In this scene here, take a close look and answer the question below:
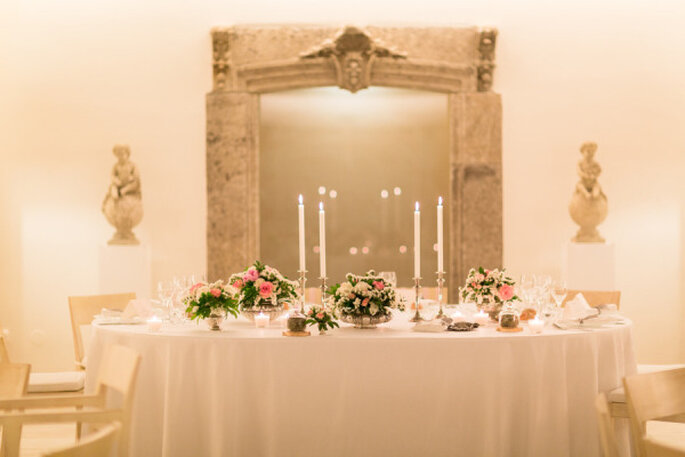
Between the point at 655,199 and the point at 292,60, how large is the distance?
3281 millimetres

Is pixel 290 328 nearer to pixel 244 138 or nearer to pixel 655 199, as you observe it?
pixel 244 138

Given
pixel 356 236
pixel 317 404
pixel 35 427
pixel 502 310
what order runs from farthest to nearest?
pixel 356 236, pixel 35 427, pixel 502 310, pixel 317 404

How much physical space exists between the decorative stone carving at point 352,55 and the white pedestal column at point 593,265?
7.07 feet

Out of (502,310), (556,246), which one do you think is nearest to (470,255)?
(556,246)

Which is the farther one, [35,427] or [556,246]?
[556,246]

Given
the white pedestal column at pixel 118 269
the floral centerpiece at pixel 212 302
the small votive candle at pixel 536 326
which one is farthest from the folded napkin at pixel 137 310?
the white pedestal column at pixel 118 269

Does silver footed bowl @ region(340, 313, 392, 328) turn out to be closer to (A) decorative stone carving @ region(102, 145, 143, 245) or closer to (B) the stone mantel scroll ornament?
(A) decorative stone carving @ region(102, 145, 143, 245)

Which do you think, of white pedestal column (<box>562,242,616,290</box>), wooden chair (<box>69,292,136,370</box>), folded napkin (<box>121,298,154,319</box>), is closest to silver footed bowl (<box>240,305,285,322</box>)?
folded napkin (<box>121,298,154,319</box>)

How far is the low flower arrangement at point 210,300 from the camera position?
3.23 m

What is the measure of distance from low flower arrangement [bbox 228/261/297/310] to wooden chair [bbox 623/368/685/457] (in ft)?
5.34

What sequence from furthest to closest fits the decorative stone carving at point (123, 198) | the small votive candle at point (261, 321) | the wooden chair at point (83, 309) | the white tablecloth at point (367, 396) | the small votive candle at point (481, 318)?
the decorative stone carving at point (123, 198) → the wooden chair at point (83, 309) → the small votive candle at point (481, 318) → the small votive candle at point (261, 321) → the white tablecloth at point (367, 396)

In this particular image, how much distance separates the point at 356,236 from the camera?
24.0 feet

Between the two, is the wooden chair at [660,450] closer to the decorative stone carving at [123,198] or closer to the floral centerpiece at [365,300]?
the floral centerpiece at [365,300]

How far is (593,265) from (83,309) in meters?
3.75
